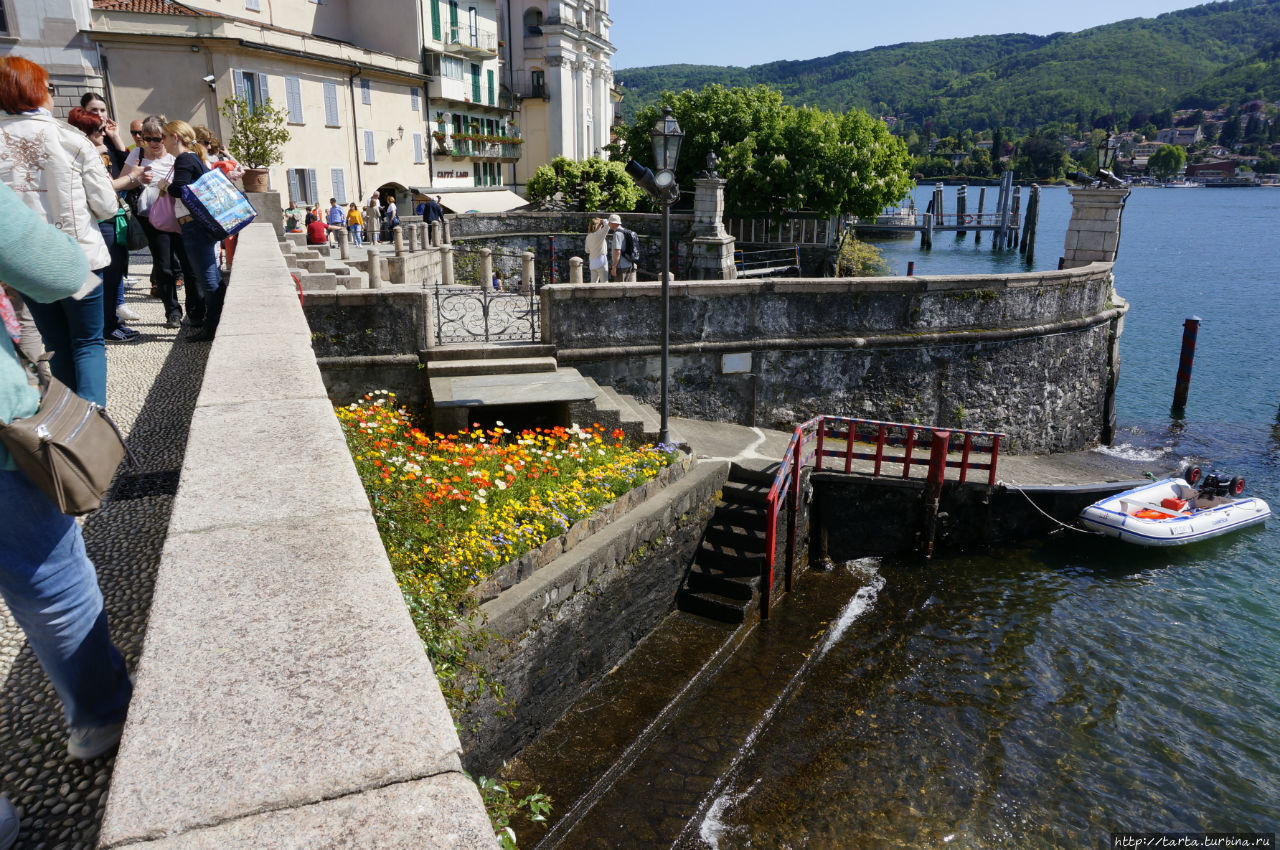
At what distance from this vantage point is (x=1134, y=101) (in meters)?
195

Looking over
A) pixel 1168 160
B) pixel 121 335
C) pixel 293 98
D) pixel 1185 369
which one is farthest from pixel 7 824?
pixel 1168 160

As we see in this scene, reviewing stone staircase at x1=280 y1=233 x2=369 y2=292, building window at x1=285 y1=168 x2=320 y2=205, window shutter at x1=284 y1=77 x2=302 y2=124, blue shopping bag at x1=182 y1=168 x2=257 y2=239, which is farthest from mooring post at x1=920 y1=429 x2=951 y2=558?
window shutter at x1=284 y1=77 x2=302 y2=124

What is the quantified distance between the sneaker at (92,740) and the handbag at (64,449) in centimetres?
97

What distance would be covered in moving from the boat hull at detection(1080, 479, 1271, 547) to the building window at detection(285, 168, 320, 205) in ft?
88.6

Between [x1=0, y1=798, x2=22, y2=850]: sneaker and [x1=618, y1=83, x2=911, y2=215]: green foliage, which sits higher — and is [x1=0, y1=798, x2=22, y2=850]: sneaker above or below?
below

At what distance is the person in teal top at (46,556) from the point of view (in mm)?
2186

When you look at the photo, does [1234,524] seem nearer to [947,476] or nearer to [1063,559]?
[1063,559]

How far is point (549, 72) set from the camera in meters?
47.7

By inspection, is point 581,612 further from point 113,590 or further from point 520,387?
point 113,590

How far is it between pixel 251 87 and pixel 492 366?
2181 cm

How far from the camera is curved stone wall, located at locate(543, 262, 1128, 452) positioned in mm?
12617

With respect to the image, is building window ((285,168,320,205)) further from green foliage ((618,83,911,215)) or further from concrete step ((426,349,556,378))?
concrete step ((426,349,556,378))

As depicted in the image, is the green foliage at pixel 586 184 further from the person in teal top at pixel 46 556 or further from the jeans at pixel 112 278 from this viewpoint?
the person in teal top at pixel 46 556

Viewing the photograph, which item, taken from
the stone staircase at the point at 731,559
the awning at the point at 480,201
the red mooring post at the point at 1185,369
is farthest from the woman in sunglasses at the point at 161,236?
the awning at the point at 480,201
